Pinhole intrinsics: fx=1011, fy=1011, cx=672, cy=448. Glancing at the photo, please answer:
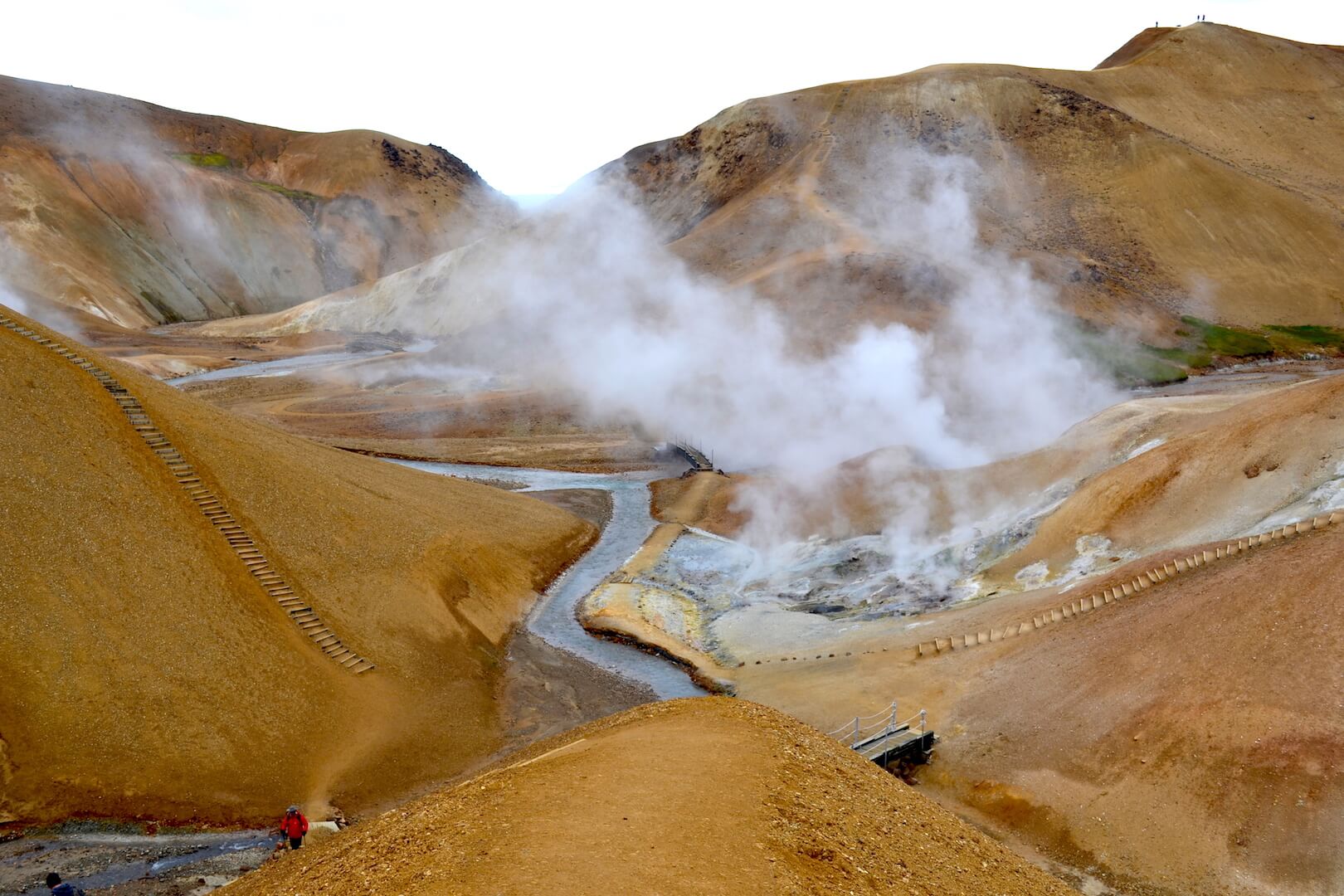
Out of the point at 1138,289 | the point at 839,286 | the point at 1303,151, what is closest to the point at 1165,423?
the point at 839,286

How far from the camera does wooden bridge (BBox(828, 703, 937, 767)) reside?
789 inches

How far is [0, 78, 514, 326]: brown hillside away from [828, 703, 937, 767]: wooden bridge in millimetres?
→ 100737

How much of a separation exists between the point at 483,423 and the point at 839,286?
88.5ft

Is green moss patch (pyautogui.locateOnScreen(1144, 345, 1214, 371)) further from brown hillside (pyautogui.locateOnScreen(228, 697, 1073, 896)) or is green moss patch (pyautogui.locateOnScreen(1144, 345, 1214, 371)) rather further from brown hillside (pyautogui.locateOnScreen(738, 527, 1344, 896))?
brown hillside (pyautogui.locateOnScreen(228, 697, 1073, 896))

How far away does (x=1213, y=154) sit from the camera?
9375 cm

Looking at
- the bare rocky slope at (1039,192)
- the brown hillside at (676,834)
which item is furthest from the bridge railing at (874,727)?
the bare rocky slope at (1039,192)

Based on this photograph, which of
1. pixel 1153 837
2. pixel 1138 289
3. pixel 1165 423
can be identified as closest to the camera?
pixel 1153 837

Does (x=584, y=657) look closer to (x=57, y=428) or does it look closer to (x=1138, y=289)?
(x=57, y=428)

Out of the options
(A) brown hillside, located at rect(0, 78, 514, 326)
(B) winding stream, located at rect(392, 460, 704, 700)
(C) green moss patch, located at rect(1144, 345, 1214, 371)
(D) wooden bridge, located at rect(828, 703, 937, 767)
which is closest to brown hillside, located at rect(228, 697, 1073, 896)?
(D) wooden bridge, located at rect(828, 703, 937, 767)

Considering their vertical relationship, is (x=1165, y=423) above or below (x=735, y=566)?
above

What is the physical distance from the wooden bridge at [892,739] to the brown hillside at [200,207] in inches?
3966

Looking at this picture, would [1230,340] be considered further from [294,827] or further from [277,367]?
[277,367]

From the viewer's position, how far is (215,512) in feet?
79.7

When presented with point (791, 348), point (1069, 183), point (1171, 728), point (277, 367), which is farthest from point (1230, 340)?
point (277, 367)
